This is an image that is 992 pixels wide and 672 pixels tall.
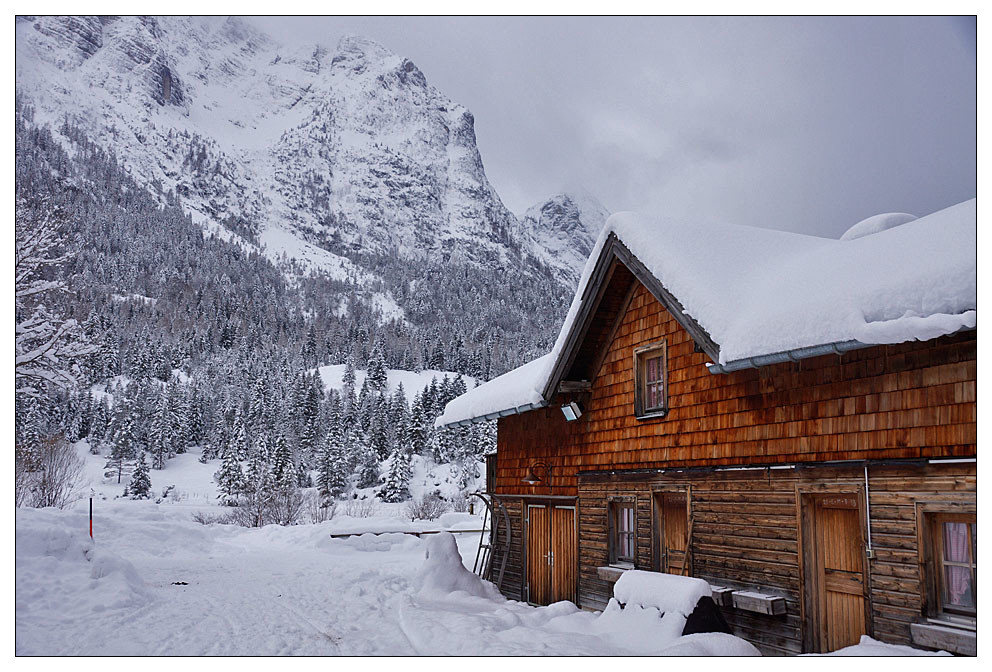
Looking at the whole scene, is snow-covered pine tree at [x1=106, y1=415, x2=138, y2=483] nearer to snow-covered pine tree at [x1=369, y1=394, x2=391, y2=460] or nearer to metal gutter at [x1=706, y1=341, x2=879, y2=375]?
snow-covered pine tree at [x1=369, y1=394, x2=391, y2=460]

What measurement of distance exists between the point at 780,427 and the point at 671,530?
2711 millimetres

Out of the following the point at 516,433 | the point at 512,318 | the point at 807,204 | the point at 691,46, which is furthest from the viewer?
the point at 512,318

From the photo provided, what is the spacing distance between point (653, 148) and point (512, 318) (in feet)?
337

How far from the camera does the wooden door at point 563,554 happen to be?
43.2 feet

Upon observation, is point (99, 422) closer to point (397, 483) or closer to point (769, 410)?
point (397, 483)

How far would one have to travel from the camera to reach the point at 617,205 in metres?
15.8

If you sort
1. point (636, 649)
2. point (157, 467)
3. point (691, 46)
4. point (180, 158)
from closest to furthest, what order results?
point (636, 649)
point (691, 46)
point (157, 467)
point (180, 158)

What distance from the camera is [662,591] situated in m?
9.05

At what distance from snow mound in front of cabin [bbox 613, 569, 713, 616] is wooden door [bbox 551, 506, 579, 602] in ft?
10.5

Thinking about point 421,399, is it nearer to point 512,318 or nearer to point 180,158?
point 512,318

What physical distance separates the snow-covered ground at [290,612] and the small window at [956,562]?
2.35 feet

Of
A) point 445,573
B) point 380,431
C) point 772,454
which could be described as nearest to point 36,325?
point 445,573

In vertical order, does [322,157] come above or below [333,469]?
above
